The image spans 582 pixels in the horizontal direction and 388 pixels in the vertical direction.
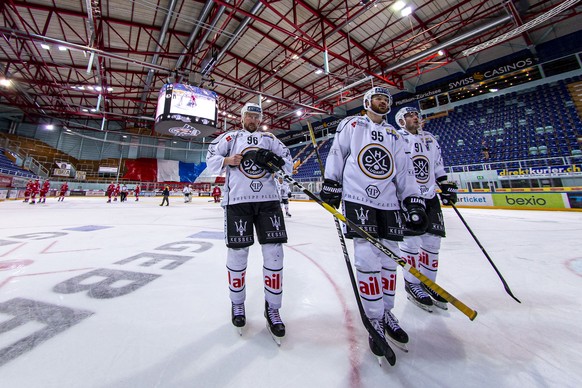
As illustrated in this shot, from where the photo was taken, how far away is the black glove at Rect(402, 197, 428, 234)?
5.07ft

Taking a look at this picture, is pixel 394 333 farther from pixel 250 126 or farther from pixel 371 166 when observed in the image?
pixel 250 126

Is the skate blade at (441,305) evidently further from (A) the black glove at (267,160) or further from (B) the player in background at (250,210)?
(A) the black glove at (267,160)

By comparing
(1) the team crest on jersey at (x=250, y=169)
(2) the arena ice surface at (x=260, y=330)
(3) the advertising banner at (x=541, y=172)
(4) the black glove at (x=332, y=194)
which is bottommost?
(2) the arena ice surface at (x=260, y=330)

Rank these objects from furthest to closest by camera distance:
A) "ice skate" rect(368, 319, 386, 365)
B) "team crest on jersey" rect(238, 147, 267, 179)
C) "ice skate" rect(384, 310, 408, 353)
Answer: "team crest on jersey" rect(238, 147, 267, 179)
"ice skate" rect(384, 310, 408, 353)
"ice skate" rect(368, 319, 386, 365)

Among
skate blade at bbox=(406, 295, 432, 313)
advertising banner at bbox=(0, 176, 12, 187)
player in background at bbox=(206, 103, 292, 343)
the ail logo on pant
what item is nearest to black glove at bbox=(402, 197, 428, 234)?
the ail logo on pant

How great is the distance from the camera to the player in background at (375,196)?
57.6 inches

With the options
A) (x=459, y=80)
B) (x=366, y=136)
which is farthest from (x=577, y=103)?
Result: (x=366, y=136)

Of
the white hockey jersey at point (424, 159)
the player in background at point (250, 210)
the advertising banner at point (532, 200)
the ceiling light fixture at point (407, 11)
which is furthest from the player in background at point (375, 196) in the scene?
the advertising banner at point (532, 200)

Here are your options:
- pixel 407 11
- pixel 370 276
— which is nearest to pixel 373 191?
pixel 370 276

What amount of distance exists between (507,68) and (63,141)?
140 ft

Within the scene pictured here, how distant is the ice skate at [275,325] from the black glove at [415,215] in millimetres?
1150

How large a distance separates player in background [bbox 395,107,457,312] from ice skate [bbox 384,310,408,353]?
0.56 meters

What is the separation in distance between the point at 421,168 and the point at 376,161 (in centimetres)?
106

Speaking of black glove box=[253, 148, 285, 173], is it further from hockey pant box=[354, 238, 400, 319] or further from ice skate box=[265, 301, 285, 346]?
ice skate box=[265, 301, 285, 346]
